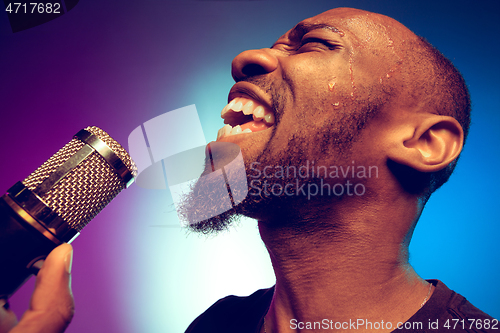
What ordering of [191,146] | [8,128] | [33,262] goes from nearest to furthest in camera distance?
[33,262] → [191,146] → [8,128]

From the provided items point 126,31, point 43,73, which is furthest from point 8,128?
point 126,31

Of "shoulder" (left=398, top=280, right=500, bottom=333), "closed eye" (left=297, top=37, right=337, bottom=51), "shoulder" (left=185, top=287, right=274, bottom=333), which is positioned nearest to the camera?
"shoulder" (left=398, top=280, right=500, bottom=333)

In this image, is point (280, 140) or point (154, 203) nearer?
point (280, 140)

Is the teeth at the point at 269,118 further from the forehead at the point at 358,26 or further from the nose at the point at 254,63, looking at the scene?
the forehead at the point at 358,26

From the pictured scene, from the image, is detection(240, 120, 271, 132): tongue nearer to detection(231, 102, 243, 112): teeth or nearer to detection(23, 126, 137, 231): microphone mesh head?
detection(231, 102, 243, 112): teeth

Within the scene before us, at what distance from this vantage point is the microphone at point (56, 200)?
56cm

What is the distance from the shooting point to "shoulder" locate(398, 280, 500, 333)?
2.79 ft

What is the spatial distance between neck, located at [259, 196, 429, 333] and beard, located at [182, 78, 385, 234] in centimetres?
7

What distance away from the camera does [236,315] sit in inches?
51.8

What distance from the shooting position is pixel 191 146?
5.13ft

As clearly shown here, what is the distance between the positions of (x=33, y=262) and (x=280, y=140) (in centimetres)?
66

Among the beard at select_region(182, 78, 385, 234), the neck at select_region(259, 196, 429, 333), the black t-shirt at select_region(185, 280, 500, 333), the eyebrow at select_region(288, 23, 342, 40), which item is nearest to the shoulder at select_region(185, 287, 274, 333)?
the black t-shirt at select_region(185, 280, 500, 333)

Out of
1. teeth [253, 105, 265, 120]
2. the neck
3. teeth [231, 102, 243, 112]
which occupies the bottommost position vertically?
the neck

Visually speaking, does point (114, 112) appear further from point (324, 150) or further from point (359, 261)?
point (359, 261)
